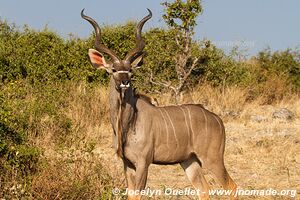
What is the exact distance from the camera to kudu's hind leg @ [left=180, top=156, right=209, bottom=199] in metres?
5.50

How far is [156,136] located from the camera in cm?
517

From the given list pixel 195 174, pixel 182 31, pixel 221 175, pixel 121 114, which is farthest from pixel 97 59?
pixel 182 31

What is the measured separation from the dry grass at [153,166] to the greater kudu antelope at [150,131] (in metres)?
0.42

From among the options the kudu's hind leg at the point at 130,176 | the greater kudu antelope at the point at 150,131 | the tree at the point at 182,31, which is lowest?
the kudu's hind leg at the point at 130,176

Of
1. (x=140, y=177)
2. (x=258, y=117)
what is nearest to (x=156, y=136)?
(x=140, y=177)

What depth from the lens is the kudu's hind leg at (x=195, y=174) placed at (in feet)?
18.1

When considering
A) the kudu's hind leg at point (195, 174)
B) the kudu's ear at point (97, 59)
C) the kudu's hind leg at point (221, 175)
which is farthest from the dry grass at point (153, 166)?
the kudu's ear at point (97, 59)

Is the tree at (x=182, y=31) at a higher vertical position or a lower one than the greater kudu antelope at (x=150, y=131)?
higher

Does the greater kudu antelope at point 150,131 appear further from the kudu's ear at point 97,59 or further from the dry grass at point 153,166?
the dry grass at point 153,166

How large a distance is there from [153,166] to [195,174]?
6.97 ft

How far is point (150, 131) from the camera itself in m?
5.11

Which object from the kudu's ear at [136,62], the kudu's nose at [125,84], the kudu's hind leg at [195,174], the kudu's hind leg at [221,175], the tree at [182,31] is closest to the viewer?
the kudu's nose at [125,84]

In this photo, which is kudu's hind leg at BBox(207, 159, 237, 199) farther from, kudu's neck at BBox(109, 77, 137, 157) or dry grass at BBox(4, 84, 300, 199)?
kudu's neck at BBox(109, 77, 137, 157)

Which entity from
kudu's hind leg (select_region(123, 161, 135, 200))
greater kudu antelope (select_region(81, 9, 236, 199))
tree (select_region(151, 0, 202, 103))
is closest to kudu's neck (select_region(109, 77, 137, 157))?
greater kudu antelope (select_region(81, 9, 236, 199))
